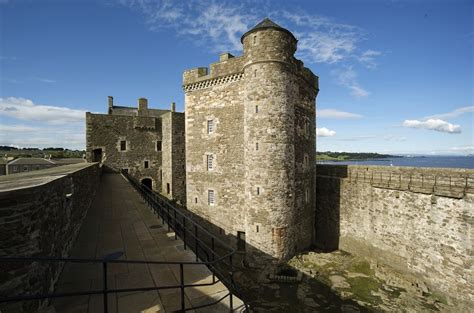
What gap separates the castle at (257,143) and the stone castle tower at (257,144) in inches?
2.2

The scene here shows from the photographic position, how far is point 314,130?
17844 millimetres

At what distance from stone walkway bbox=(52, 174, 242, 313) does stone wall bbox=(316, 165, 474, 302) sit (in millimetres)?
12165

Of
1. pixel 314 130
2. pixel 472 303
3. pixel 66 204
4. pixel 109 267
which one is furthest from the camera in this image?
pixel 314 130

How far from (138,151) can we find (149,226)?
2028 centimetres

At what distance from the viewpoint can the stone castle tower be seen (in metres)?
13.2

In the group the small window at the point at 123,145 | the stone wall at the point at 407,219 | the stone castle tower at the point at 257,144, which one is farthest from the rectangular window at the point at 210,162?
the small window at the point at 123,145

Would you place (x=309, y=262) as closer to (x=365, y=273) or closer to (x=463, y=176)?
(x=365, y=273)

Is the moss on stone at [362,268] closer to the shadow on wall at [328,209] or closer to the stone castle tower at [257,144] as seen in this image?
the shadow on wall at [328,209]

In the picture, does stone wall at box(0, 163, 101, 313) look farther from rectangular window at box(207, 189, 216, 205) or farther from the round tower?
rectangular window at box(207, 189, 216, 205)

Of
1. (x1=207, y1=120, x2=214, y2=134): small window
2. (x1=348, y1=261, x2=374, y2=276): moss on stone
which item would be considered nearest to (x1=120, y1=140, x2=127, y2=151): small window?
(x1=207, y1=120, x2=214, y2=134): small window

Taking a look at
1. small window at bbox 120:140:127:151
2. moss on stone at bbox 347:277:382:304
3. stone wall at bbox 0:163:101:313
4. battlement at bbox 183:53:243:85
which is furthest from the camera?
small window at bbox 120:140:127:151

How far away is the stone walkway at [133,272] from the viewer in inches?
160

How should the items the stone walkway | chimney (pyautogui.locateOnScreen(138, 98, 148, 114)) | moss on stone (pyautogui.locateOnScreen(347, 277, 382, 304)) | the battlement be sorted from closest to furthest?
the stone walkway
moss on stone (pyautogui.locateOnScreen(347, 277, 382, 304))
the battlement
chimney (pyautogui.locateOnScreen(138, 98, 148, 114))

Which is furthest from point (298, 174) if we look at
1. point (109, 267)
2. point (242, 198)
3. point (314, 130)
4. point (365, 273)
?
point (109, 267)
